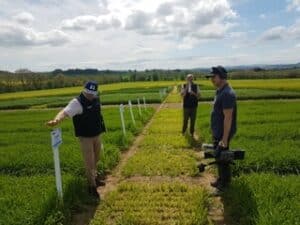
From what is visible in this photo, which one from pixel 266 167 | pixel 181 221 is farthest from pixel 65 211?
pixel 266 167

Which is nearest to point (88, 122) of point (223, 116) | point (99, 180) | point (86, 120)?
point (86, 120)

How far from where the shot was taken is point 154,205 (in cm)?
759

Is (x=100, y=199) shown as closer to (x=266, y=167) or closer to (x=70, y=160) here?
(x=70, y=160)

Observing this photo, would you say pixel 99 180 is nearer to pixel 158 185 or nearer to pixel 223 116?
pixel 158 185

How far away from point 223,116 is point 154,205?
2226mm

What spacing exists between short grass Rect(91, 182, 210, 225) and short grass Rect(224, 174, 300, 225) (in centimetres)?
53

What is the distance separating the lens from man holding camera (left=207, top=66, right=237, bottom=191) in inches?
307

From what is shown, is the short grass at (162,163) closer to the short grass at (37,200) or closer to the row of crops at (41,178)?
the row of crops at (41,178)

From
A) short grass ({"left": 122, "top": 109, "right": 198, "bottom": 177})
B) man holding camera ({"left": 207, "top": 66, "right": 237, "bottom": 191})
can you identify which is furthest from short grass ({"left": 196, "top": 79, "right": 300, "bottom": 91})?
→ man holding camera ({"left": 207, "top": 66, "right": 237, "bottom": 191})

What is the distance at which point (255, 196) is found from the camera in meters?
7.12

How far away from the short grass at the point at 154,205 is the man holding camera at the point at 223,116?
24.2 inches

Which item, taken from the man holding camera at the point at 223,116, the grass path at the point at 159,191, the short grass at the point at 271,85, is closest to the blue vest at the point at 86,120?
the grass path at the point at 159,191

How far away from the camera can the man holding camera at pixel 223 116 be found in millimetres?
7789

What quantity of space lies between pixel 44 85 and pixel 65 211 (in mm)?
101797
